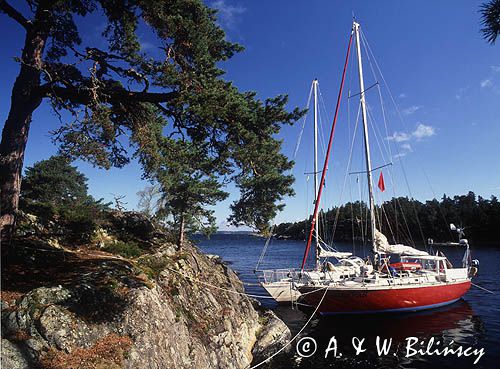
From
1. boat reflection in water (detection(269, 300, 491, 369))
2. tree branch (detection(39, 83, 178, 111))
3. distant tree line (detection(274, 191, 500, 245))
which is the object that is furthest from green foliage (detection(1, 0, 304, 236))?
distant tree line (detection(274, 191, 500, 245))

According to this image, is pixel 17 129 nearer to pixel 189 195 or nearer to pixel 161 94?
pixel 161 94

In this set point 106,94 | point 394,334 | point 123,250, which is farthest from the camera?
point 394,334

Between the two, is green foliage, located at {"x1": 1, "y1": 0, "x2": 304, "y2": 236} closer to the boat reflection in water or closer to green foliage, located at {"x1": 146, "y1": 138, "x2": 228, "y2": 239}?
green foliage, located at {"x1": 146, "y1": 138, "x2": 228, "y2": 239}

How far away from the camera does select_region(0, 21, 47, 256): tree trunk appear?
9.37 m

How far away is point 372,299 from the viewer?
18.6 m

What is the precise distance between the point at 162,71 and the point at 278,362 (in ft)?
41.8

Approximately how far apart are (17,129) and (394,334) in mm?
19905

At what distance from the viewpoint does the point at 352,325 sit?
59.5 ft

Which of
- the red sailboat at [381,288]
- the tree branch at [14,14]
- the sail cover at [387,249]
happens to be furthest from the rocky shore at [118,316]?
the sail cover at [387,249]

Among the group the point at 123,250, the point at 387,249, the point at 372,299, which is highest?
the point at 123,250

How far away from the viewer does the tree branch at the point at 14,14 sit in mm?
9555

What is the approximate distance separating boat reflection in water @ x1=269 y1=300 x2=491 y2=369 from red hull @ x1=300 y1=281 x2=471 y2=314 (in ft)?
1.85

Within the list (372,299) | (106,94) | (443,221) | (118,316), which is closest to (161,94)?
(106,94)

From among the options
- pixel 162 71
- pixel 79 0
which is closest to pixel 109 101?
pixel 162 71
